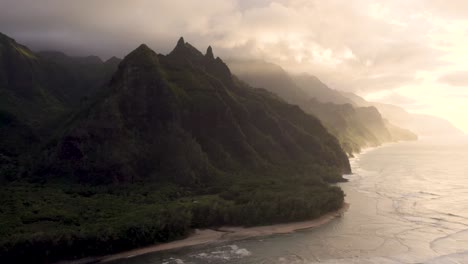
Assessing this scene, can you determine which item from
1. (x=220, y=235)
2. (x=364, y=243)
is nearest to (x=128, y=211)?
(x=220, y=235)

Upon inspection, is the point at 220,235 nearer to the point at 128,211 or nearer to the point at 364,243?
the point at 128,211

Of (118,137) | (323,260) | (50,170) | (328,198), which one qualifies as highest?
(118,137)

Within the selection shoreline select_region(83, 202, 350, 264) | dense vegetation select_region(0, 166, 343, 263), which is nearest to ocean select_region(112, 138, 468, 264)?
shoreline select_region(83, 202, 350, 264)

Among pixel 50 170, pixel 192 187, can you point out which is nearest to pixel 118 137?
pixel 50 170

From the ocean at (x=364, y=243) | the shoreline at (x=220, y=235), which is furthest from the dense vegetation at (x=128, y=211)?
the ocean at (x=364, y=243)

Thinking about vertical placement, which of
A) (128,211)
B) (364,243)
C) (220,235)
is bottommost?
(364,243)

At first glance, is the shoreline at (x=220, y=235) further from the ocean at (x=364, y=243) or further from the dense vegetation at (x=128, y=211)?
the ocean at (x=364, y=243)

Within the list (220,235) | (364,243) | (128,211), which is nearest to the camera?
(364,243)

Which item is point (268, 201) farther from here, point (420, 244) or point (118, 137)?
point (118, 137)
